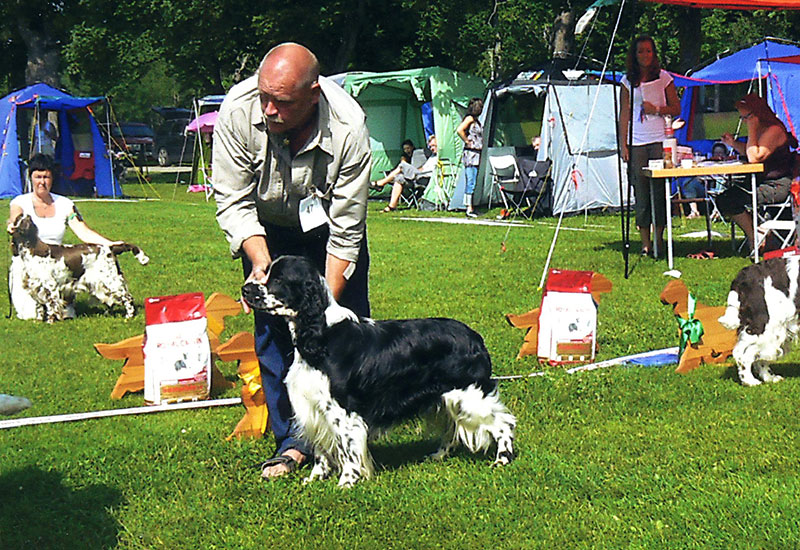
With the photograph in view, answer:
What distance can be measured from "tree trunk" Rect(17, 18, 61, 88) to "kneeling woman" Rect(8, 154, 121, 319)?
2252 centimetres

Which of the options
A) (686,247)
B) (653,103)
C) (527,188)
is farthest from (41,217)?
(527,188)

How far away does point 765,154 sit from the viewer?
8742mm

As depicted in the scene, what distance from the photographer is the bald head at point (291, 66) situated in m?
3.30

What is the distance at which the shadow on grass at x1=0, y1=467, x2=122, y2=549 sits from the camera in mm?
3312

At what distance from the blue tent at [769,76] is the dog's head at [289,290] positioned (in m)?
10.9

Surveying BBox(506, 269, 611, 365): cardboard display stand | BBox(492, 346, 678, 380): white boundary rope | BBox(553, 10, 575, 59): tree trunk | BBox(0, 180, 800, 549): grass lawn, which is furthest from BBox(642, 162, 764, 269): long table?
BBox(553, 10, 575, 59): tree trunk

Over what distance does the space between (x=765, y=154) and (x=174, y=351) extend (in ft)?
19.9

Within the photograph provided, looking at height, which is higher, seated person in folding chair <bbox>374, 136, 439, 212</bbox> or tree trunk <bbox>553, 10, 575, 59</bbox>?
tree trunk <bbox>553, 10, 575, 59</bbox>

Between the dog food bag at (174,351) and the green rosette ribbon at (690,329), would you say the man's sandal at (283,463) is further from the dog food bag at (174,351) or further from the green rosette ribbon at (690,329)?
the green rosette ribbon at (690,329)

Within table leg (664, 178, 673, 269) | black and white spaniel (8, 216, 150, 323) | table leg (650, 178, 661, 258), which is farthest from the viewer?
table leg (650, 178, 661, 258)

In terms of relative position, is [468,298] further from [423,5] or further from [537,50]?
[537,50]

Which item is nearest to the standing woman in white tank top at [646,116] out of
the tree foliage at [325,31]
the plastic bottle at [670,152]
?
the plastic bottle at [670,152]

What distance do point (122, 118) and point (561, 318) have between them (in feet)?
186

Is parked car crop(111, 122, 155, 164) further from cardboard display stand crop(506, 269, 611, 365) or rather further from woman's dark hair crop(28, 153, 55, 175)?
cardboard display stand crop(506, 269, 611, 365)
